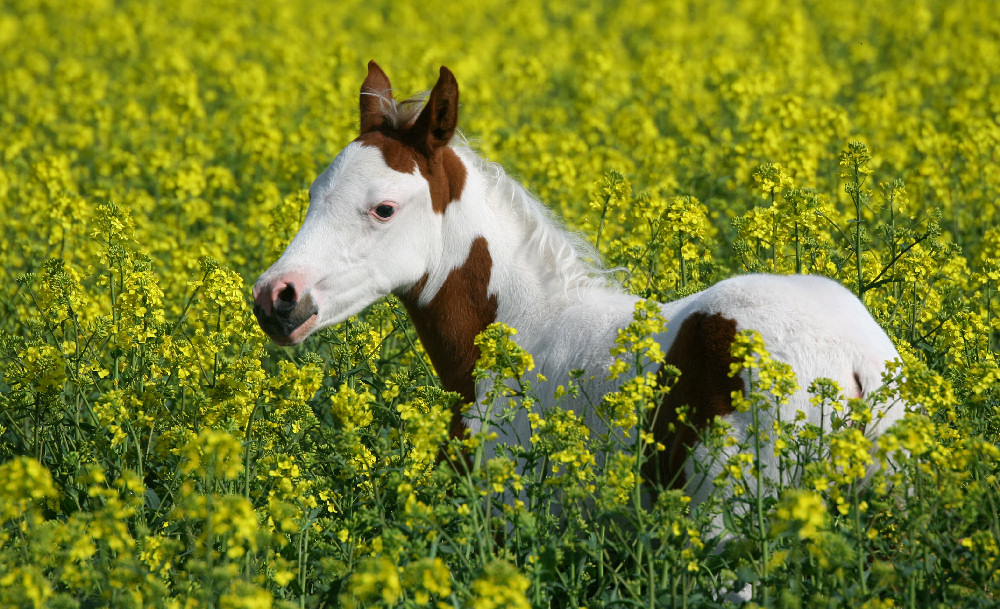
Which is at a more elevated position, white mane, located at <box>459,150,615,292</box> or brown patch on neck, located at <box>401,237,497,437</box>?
white mane, located at <box>459,150,615,292</box>

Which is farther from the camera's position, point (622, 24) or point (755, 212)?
point (622, 24)

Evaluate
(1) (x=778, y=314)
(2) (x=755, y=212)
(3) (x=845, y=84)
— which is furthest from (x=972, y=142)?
(3) (x=845, y=84)

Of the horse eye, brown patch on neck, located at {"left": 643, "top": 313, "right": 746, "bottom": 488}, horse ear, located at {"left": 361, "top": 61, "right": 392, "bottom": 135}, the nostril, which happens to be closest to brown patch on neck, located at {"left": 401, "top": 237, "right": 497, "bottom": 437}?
the horse eye

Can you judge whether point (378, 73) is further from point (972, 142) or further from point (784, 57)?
point (784, 57)

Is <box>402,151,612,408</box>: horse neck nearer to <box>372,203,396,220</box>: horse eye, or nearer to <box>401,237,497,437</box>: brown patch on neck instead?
<box>401,237,497,437</box>: brown patch on neck

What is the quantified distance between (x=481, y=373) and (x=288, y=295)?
103cm

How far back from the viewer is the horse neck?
4.68 metres

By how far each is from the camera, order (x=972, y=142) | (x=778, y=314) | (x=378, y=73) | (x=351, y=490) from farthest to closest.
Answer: (x=972, y=142)
(x=378, y=73)
(x=351, y=490)
(x=778, y=314)

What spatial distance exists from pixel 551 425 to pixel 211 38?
45.2 feet

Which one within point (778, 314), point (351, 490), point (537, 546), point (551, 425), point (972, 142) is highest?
point (972, 142)

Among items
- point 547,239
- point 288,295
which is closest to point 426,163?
point 547,239

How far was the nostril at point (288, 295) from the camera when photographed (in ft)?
14.2

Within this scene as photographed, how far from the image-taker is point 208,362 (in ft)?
17.4

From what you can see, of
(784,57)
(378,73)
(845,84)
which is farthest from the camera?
(845,84)
